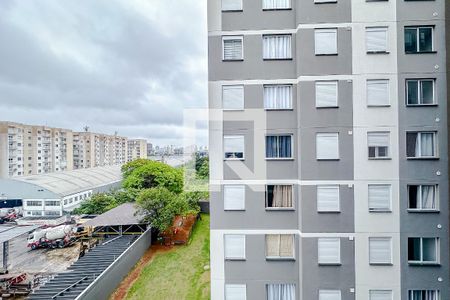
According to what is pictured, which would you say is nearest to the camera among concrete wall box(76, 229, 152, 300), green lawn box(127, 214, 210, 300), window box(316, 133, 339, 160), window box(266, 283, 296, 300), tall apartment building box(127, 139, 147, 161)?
window box(316, 133, 339, 160)

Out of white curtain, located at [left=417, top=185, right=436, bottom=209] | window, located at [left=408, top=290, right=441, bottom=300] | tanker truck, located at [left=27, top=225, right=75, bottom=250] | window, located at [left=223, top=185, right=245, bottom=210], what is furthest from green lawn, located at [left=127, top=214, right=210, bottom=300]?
tanker truck, located at [left=27, top=225, right=75, bottom=250]

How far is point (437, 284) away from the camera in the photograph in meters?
9.47

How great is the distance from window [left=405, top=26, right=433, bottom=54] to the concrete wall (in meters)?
17.0

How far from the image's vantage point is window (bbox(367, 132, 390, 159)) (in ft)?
32.2

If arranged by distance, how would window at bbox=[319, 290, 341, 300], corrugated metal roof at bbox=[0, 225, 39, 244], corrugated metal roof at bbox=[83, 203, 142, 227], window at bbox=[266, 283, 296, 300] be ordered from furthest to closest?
1. corrugated metal roof at bbox=[83, 203, 142, 227]
2. corrugated metal roof at bbox=[0, 225, 39, 244]
3. window at bbox=[266, 283, 296, 300]
4. window at bbox=[319, 290, 341, 300]

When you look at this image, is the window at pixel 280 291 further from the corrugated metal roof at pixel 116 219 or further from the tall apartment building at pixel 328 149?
the corrugated metal roof at pixel 116 219

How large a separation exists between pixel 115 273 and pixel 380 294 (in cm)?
1280

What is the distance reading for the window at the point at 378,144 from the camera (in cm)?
980

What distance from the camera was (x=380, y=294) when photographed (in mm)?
9656

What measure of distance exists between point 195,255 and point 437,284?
12.8 meters

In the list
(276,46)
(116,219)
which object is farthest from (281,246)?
(116,219)

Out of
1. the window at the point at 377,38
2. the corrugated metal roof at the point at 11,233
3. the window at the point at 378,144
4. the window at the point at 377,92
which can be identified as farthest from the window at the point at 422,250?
the corrugated metal roof at the point at 11,233

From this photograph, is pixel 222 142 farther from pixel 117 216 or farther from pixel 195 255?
pixel 117 216

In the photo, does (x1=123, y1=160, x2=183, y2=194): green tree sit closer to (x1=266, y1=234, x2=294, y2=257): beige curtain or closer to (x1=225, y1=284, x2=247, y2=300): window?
(x1=225, y1=284, x2=247, y2=300): window
